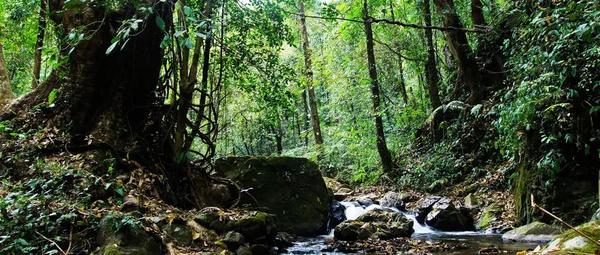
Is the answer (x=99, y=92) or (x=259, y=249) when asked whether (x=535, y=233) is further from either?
(x=99, y=92)

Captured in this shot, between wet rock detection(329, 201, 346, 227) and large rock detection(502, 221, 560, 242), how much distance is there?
4.27 m

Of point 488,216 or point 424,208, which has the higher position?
point 424,208

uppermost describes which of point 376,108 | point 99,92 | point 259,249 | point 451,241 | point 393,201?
point 376,108

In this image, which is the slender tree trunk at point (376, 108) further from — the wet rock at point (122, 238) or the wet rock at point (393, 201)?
the wet rock at point (122, 238)

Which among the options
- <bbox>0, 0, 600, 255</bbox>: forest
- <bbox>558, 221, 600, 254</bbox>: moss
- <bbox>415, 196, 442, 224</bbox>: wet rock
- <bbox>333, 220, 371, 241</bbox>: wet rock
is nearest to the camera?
<bbox>558, 221, 600, 254</bbox>: moss

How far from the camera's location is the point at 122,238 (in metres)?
Answer: 4.82

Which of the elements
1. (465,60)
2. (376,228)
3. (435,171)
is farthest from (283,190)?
(465,60)

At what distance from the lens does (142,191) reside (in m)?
6.42

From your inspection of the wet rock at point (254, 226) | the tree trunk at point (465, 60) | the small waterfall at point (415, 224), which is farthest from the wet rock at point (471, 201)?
the wet rock at point (254, 226)

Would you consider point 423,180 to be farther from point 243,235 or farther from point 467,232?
point 243,235

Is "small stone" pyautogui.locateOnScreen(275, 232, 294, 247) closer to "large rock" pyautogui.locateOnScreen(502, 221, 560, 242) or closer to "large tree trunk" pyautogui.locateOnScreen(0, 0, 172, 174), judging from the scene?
"large tree trunk" pyautogui.locateOnScreen(0, 0, 172, 174)

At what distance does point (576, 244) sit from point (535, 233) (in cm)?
Result: 450

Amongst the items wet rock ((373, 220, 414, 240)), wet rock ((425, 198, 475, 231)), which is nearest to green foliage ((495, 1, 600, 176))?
wet rock ((425, 198, 475, 231))

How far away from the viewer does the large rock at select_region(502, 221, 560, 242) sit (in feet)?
23.3
